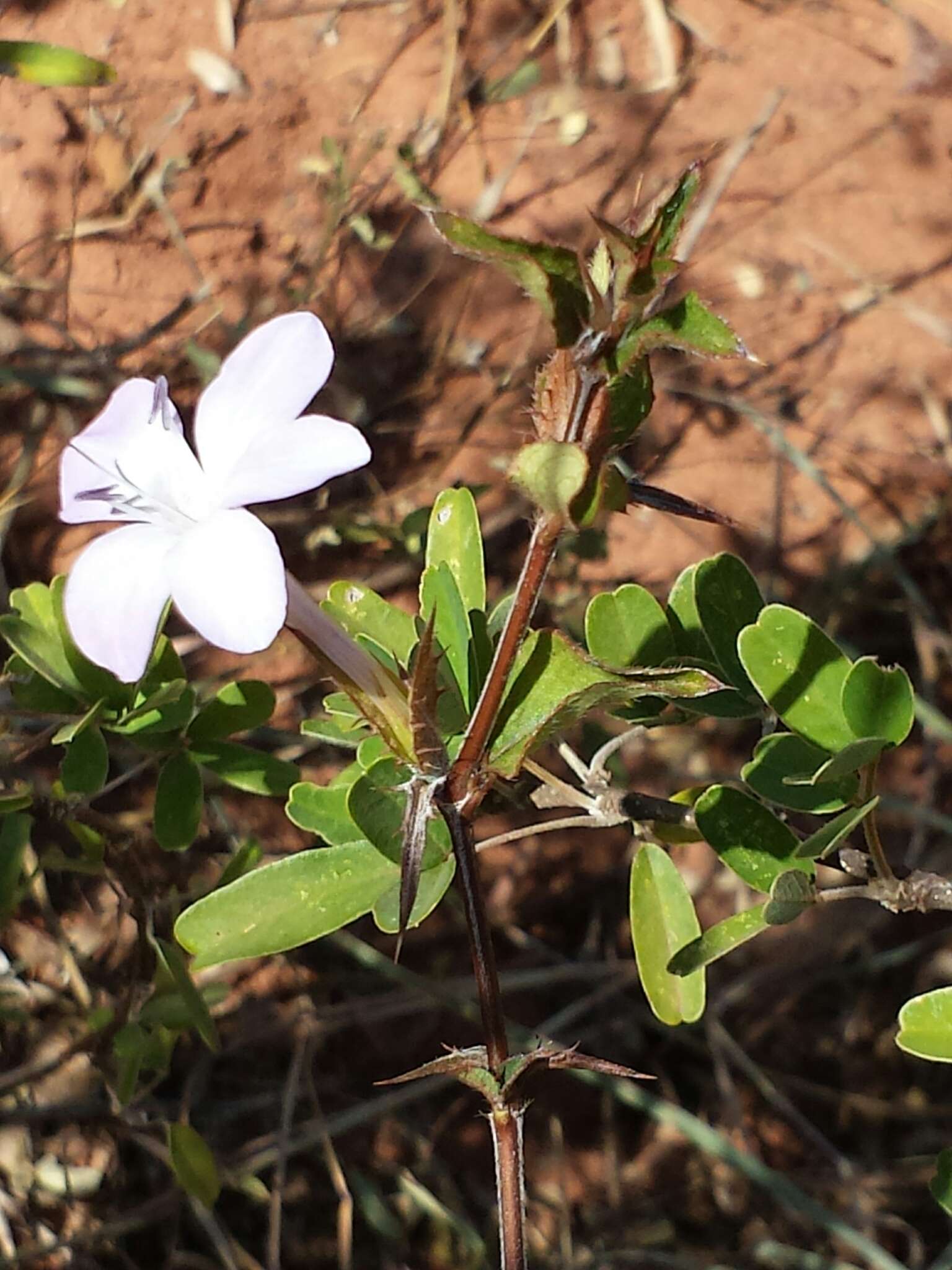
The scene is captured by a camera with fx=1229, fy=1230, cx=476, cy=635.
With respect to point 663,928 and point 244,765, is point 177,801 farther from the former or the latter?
point 663,928

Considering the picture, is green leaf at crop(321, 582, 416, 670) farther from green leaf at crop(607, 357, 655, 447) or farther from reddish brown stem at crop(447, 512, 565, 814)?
green leaf at crop(607, 357, 655, 447)

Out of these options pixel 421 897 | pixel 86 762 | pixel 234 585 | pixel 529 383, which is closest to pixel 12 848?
pixel 86 762

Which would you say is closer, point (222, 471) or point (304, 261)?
point (222, 471)

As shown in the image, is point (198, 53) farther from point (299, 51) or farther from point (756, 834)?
point (756, 834)

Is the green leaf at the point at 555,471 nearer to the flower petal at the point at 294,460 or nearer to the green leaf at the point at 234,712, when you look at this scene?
the flower petal at the point at 294,460

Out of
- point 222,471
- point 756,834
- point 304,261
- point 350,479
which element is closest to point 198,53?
point 304,261

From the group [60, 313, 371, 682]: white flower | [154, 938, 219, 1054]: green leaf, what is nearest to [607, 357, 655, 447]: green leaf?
[60, 313, 371, 682]: white flower
